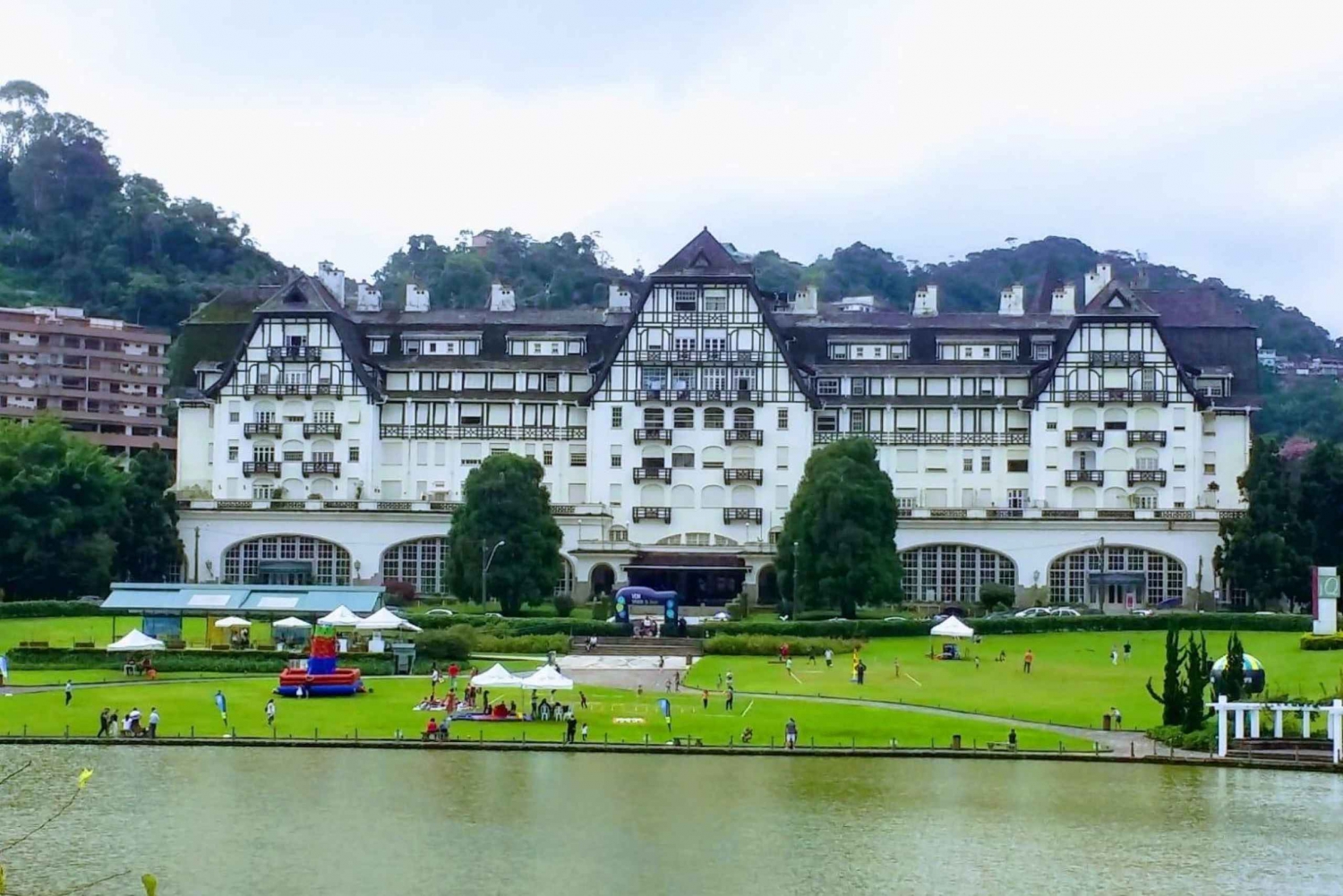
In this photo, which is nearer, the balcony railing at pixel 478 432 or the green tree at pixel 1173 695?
the green tree at pixel 1173 695

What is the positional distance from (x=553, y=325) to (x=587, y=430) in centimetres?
859

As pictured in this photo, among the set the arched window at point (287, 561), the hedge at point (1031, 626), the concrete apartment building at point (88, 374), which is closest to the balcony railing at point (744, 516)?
the hedge at point (1031, 626)

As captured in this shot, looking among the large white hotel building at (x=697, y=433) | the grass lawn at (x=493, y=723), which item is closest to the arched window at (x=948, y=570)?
the large white hotel building at (x=697, y=433)

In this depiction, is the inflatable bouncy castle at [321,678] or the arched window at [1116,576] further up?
the arched window at [1116,576]

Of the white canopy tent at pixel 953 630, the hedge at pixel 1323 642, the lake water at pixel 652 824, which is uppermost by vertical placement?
the white canopy tent at pixel 953 630

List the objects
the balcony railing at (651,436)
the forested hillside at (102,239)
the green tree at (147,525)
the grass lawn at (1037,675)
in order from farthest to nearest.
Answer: the forested hillside at (102,239), the balcony railing at (651,436), the green tree at (147,525), the grass lawn at (1037,675)

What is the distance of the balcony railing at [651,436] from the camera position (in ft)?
412

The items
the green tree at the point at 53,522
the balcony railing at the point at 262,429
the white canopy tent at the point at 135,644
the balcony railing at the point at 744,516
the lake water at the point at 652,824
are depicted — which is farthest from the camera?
the balcony railing at the point at 262,429

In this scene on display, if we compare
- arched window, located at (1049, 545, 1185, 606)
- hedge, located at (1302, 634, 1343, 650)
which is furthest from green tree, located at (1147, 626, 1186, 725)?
arched window, located at (1049, 545, 1185, 606)

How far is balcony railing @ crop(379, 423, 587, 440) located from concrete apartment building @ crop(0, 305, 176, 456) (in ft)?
137

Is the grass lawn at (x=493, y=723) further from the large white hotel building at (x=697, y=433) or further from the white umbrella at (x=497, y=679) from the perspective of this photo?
the large white hotel building at (x=697, y=433)

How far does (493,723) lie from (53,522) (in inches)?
1790

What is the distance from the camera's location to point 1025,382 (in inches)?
5044

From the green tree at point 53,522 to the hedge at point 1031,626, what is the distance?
1312 inches
